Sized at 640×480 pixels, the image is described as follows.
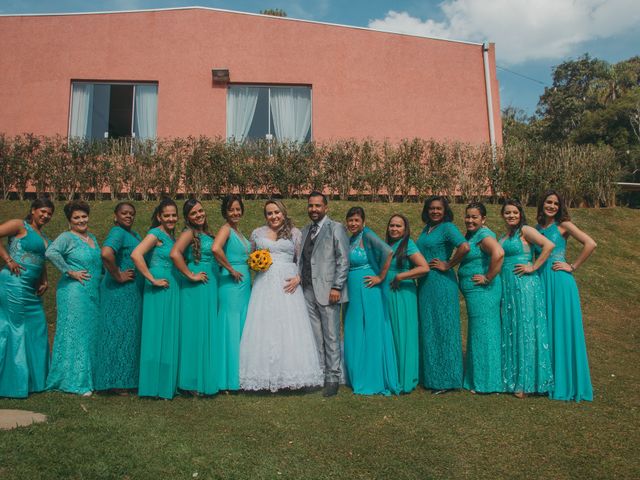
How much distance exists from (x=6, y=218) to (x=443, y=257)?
30.2 ft

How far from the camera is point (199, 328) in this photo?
17.1 feet

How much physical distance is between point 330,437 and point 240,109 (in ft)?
38.4

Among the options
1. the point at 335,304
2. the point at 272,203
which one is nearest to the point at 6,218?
the point at 272,203

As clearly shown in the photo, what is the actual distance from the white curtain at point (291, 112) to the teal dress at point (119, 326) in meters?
9.56

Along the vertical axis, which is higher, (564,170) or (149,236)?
(564,170)

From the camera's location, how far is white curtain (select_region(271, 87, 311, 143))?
14438 mm

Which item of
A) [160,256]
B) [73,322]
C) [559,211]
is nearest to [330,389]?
[160,256]

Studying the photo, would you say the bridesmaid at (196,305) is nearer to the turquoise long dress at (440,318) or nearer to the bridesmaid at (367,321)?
the bridesmaid at (367,321)

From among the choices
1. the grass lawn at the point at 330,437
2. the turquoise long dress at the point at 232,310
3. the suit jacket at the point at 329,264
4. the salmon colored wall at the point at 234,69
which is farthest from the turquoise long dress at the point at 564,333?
the salmon colored wall at the point at 234,69

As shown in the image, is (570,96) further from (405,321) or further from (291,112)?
(405,321)

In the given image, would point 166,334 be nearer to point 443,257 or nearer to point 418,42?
point 443,257

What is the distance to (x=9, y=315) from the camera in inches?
208

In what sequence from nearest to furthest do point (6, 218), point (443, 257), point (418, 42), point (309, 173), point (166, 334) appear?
1. point (166, 334)
2. point (443, 257)
3. point (6, 218)
4. point (309, 173)
5. point (418, 42)

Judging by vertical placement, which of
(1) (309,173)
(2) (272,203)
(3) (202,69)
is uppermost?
(3) (202,69)
